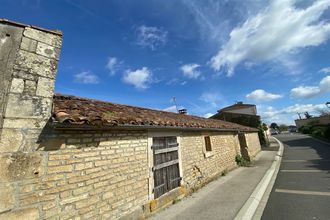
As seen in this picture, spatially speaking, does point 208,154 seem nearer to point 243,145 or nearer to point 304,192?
point 304,192

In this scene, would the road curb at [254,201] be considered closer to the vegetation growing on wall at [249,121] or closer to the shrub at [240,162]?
the shrub at [240,162]

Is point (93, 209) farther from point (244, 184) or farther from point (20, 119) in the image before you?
point (244, 184)

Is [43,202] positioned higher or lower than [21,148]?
lower

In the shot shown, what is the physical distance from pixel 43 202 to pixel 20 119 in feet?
4.51

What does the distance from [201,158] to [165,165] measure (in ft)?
8.84

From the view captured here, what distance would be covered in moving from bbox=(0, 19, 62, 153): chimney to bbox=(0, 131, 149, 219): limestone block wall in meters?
0.28

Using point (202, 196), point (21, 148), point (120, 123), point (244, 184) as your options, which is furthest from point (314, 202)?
point (21, 148)

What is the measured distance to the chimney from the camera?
3.12 m

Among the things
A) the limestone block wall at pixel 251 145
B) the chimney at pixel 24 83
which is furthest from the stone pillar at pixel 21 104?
the limestone block wall at pixel 251 145

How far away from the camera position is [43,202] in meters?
3.29

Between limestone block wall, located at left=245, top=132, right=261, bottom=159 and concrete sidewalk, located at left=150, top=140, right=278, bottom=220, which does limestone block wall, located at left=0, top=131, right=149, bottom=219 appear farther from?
limestone block wall, located at left=245, top=132, right=261, bottom=159

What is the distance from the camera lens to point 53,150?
A: 3.54 metres

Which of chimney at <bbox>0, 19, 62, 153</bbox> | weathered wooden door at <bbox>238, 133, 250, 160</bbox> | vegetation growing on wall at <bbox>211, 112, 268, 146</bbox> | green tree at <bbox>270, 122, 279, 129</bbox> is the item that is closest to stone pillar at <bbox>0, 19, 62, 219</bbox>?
chimney at <bbox>0, 19, 62, 153</bbox>

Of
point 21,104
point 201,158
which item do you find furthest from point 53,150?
point 201,158
